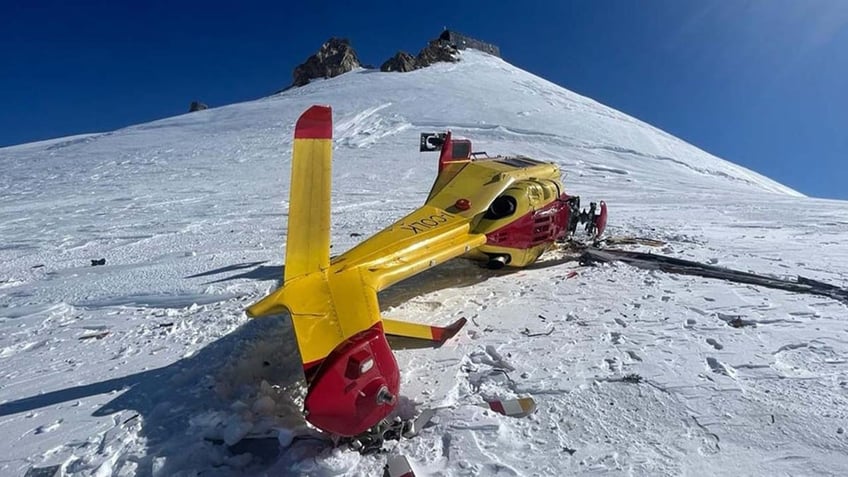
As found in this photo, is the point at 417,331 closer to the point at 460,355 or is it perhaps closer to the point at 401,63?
the point at 460,355

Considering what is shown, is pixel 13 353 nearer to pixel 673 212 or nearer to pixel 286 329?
pixel 286 329

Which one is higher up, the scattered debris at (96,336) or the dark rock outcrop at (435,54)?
the dark rock outcrop at (435,54)

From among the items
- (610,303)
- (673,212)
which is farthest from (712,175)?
(610,303)

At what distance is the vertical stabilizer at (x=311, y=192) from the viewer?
3.94 metres

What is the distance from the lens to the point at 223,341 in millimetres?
4613

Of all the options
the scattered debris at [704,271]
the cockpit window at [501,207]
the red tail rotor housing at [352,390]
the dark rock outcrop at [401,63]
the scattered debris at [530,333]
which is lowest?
the scattered debris at [530,333]

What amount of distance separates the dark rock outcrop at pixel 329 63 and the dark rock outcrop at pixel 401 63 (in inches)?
244

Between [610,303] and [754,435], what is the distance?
2313 mm

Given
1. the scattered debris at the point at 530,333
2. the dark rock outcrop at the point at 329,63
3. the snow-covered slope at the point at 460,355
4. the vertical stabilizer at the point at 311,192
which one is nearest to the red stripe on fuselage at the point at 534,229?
the snow-covered slope at the point at 460,355

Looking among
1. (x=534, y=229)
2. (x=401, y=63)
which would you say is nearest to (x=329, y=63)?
(x=401, y=63)

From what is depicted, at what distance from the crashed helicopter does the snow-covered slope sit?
1.20 ft

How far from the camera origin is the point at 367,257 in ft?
15.2

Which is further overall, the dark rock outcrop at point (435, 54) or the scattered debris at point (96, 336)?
the dark rock outcrop at point (435, 54)

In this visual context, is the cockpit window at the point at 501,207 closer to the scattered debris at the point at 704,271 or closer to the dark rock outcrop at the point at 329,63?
the scattered debris at the point at 704,271
